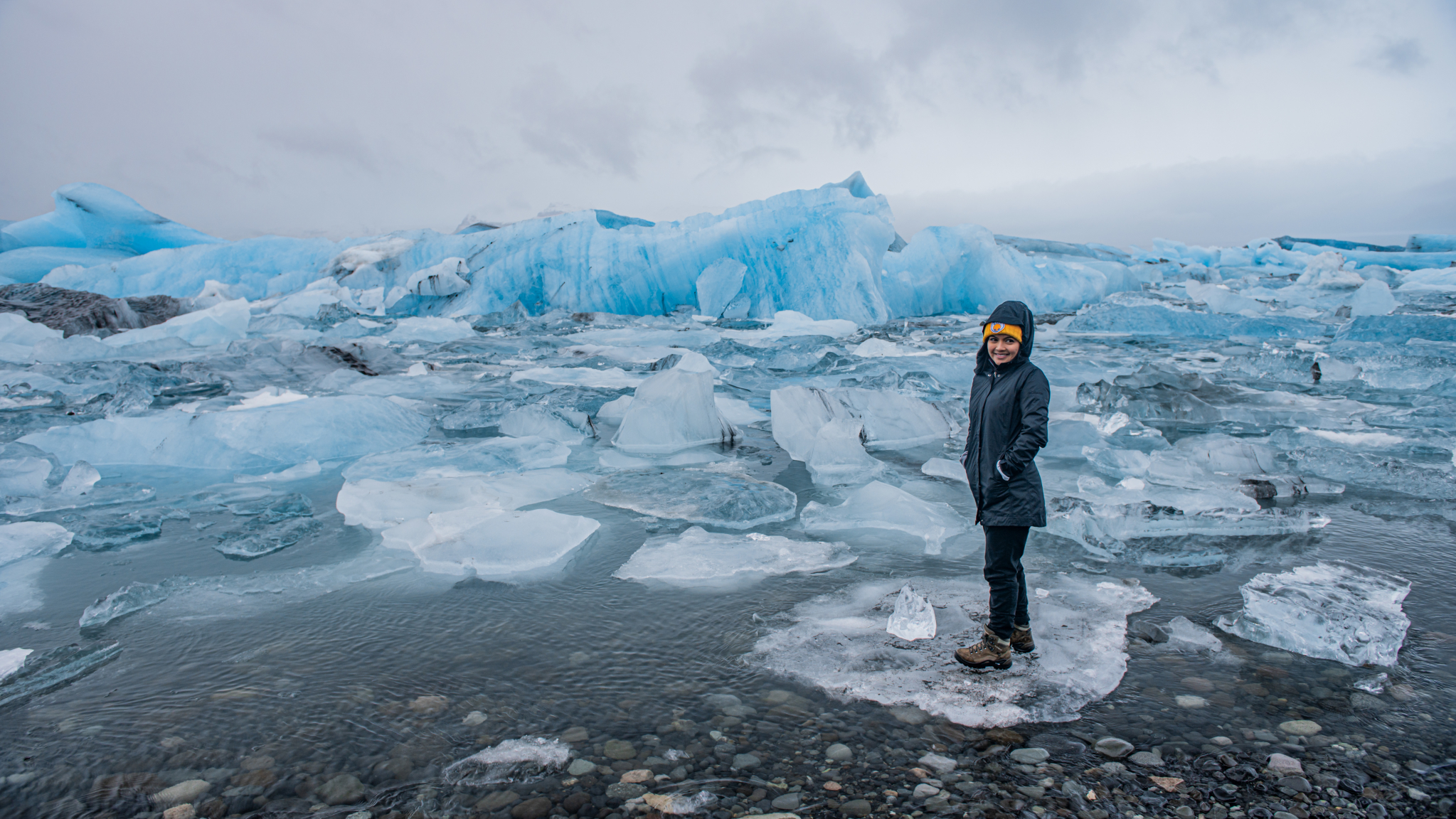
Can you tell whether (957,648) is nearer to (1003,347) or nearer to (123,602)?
(1003,347)

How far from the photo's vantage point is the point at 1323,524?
3455 mm

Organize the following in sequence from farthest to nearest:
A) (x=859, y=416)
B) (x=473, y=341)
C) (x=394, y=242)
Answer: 1. (x=394, y=242)
2. (x=473, y=341)
3. (x=859, y=416)

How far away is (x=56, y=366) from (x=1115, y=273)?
864 inches

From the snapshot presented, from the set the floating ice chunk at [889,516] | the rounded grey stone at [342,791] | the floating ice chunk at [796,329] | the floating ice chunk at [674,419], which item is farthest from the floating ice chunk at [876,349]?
the rounded grey stone at [342,791]

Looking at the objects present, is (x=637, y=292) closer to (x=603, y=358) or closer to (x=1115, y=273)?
(x=603, y=358)

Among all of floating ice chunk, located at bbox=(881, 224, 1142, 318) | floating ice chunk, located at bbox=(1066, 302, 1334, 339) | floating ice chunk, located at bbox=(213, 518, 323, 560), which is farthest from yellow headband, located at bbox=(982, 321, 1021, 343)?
floating ice chunk, located at bbox=(881, 224, 1142, 318)

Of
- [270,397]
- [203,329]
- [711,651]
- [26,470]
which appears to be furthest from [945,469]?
[203,329]

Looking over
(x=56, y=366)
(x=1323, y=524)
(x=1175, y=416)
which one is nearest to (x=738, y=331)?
(x=1175, y=416)

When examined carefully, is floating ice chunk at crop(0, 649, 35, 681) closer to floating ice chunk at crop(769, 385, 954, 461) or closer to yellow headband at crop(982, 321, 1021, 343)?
yellow headband at crop(982, 321, 1021, 343)

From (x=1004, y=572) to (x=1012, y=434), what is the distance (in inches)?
15.6

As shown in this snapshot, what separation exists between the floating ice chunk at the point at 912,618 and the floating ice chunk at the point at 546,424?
359 centimetres

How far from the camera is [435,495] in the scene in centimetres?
388

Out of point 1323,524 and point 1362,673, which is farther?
point 1323,524

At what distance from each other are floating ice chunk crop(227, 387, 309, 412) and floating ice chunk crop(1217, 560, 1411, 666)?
644 cm
